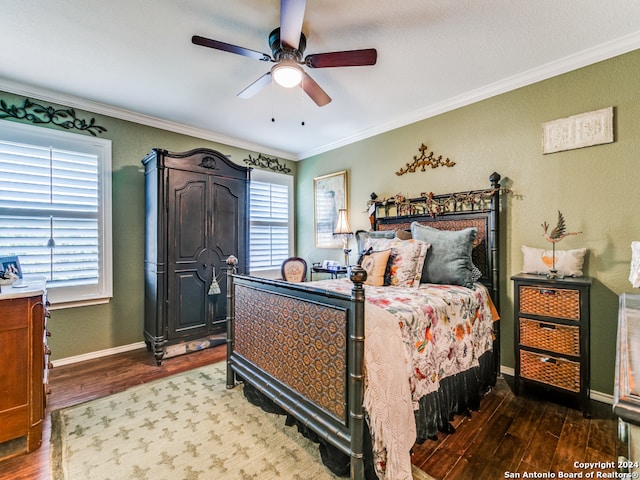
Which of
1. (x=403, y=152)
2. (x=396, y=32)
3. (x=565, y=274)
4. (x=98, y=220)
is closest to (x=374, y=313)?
Answer: (x=565, y=274)

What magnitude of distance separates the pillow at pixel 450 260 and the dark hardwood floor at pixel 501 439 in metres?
0.95

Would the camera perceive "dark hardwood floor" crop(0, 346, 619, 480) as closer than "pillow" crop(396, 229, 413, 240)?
Yes

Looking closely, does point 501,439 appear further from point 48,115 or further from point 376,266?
point 48,115

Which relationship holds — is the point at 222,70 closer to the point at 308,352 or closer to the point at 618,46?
the point at 308,352

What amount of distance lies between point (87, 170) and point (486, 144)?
13.1 feet

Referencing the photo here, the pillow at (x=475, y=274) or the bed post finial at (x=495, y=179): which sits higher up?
the bed post finial at (x=495, y=179)

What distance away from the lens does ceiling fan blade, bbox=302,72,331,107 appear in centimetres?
219

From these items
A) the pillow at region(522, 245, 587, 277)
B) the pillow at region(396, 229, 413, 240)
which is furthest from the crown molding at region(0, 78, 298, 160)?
the pillow at region(522, 245, 587, 277)

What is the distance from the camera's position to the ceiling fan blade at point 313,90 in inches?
86.0

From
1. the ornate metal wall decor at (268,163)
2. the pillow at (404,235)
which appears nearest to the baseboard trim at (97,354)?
the ornate metal wall decor at (268,163)

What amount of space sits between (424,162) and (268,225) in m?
2.45

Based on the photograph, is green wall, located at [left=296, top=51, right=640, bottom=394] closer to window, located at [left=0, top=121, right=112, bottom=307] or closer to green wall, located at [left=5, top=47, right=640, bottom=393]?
green wall, located at [left=5, top=47, right=640, bottom=393]

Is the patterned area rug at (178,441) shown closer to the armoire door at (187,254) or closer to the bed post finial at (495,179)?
the armoire door at (187,254)

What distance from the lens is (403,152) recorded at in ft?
11.5
